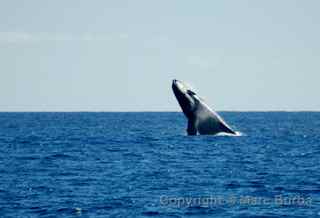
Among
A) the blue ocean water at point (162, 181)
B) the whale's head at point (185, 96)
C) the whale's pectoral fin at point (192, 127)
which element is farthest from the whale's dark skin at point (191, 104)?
the blue ocean water at point (162, 181)

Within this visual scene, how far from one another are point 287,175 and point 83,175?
12304 mm

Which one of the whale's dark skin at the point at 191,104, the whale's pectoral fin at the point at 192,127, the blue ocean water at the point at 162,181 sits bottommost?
the blue ocean water at the point at 162,181

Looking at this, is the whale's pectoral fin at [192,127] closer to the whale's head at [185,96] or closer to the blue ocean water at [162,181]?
the blue ocean water at [162,181]

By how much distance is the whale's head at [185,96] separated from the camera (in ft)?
209

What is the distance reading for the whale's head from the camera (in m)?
63.6

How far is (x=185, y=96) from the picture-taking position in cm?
6369

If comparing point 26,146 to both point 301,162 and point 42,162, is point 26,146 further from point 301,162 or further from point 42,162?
point 301,162

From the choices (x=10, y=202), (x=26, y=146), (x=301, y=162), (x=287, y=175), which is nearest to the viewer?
(x=10, y=202)

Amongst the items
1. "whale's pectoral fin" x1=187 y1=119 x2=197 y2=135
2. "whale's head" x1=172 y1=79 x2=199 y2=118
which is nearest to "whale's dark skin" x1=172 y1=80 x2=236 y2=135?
"whale's head" x1=172 y1=79 x2=199 y2=118

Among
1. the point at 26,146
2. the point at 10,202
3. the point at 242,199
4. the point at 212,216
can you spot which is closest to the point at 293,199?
the point at 242,199

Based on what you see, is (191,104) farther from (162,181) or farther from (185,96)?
(162,181)

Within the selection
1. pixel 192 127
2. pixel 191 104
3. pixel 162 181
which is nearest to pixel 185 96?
pixel 191 104

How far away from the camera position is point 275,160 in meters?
56.8

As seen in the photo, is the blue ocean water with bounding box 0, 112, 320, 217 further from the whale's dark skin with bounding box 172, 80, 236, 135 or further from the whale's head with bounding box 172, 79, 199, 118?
the whale's head with bounding box 172, 79, 199, 118
